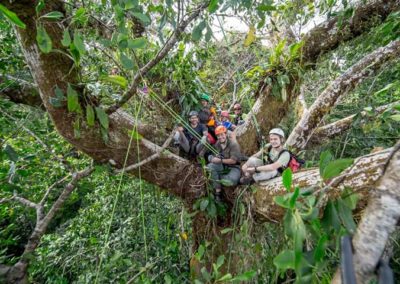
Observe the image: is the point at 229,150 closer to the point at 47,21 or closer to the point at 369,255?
the point at 47,21

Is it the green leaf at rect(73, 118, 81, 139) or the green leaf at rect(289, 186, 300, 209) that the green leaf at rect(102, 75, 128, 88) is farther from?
the green leaf at rect(289, 186, 300, 209)

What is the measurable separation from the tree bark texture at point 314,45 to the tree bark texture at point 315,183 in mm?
1162

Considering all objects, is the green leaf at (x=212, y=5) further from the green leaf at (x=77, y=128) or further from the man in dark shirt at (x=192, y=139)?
the man in dark shirt at (x=192, y=139)

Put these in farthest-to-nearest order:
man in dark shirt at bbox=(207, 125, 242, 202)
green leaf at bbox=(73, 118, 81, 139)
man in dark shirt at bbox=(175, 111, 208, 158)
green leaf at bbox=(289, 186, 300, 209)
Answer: man in dark shirt at bbox=(175, 111, 208, 158) < man in dark shirt at bbox=(207, 125, 242, 202) < green leaf at bbox=(73, 118, 81, 139) < green leaf at bbox=(289, 186, 300, 209)

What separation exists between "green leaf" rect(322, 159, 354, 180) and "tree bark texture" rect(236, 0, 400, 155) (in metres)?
2.63

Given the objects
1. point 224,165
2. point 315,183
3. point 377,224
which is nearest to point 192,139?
point 224,165

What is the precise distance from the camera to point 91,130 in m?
2.54

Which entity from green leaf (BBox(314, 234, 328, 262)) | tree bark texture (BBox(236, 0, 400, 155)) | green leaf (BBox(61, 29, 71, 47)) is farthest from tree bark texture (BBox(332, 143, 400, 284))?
tree bark texture (BBox(236, 0, 400, 155))

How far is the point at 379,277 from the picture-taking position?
2.32ft

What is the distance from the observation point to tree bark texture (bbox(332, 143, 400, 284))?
747 millimetres

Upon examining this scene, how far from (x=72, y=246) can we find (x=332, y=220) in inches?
171

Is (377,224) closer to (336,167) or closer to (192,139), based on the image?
(336,167)

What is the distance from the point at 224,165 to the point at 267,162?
1.60 feet

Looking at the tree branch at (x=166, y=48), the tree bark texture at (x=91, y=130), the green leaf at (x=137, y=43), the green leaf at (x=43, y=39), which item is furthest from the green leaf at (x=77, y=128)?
the green leaf at (x=137, y=43)
